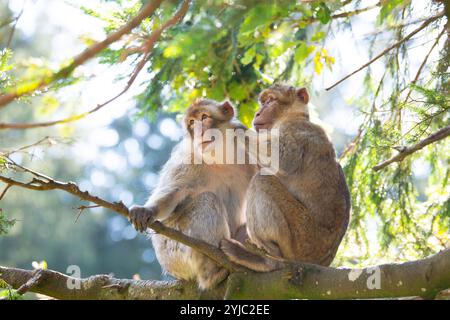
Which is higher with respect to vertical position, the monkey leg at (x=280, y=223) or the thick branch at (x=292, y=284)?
the monkey leg at (x=280, y=223)

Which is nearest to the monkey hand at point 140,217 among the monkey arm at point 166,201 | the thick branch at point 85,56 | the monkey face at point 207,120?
the monkey arm at point 166,201

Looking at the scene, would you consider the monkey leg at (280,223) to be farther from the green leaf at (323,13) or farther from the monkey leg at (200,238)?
the green leaf at (323,13)

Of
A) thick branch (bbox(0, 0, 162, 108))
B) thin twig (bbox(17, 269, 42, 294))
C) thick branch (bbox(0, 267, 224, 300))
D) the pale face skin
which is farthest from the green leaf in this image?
thin twig (bbox(17, 269, 42, 294))

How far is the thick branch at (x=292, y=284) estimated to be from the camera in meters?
4.93

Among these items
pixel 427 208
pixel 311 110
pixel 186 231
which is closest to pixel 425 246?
pixel 427 208

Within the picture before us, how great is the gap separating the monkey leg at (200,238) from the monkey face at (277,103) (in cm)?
118

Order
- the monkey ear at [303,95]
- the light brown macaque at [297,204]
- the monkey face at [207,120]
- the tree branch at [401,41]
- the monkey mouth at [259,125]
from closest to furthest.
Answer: the tree branch at [401,41]
the light brown macaque at [297,204]
the monkey face at [207,120]
the monkey mouth at [259,125]
the monkey ear at [303,95]

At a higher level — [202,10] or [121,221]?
[121,221]

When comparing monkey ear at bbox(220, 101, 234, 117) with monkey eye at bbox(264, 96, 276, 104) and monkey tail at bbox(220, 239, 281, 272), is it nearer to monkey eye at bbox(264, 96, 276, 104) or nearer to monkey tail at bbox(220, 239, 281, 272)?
monkey eye at bbox(264, 96, 276, 104)

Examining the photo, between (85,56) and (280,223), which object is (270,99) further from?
(85,56)

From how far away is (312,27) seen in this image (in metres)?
8.91

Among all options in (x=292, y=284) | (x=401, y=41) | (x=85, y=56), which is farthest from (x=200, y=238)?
(x=85, y=56)
